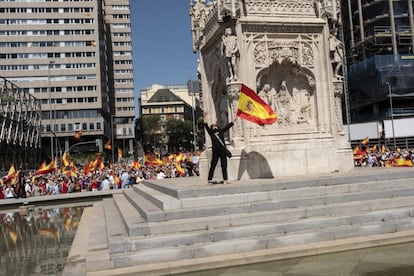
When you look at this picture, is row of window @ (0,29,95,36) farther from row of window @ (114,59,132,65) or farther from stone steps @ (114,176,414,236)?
stone steps @ (114,176,414,236)

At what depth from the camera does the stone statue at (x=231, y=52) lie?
1381cm

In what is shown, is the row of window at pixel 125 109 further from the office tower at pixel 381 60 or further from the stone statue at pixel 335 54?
the stone statue at pixel 335 54

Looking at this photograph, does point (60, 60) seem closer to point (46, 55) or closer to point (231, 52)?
point (46, 55)

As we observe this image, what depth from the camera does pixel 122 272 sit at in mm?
7809

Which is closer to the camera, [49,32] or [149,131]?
[49,32]

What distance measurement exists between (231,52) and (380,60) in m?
54.1

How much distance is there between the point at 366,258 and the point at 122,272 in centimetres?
446

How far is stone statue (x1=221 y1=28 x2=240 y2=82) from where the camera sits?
45.3ft

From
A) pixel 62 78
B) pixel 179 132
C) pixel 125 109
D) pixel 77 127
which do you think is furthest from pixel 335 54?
pixel 125 109

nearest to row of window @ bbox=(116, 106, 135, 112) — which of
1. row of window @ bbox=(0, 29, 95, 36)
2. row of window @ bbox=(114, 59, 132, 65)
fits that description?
row of window @ bbox=(114, 59, 132, 65)

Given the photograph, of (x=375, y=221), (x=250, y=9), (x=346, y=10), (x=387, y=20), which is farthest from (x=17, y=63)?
(x=375, y=221)

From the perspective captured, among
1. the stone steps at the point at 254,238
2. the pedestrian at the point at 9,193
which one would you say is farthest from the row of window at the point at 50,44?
the stone steps at the point at 254,238

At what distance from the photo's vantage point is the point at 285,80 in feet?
49.3

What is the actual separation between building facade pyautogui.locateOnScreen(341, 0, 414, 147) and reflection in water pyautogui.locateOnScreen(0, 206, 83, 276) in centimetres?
4746
